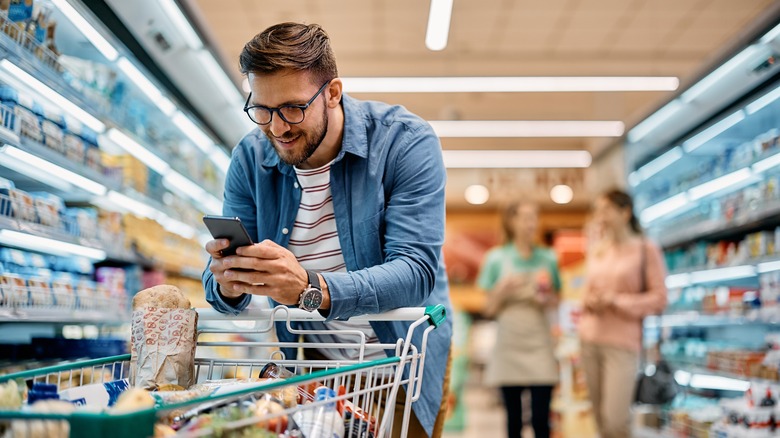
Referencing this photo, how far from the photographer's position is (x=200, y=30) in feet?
13.3

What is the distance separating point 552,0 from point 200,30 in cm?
474

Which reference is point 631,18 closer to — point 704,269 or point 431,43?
point 431,43

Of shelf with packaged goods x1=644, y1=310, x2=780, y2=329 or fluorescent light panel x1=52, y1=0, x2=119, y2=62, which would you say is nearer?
fluorescent light panel x1=52, y1=0, x2=119, y2=62

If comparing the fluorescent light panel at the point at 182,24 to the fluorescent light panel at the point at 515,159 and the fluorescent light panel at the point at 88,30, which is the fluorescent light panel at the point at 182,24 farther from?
the fluorescent light panel at the point at 515,159

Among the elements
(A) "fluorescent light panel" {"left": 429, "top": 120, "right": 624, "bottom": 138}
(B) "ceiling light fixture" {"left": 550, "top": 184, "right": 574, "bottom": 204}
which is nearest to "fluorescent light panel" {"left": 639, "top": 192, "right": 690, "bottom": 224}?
(A) "fluorescent light panel" {"left": 429, "top": 120, "right": 624, "bottom": 138}

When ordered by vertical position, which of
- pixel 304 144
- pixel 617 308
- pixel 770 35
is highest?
pixel 770 35

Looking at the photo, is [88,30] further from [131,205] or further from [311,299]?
[311,299]

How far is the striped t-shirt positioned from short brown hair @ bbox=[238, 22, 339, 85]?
11.0 inches

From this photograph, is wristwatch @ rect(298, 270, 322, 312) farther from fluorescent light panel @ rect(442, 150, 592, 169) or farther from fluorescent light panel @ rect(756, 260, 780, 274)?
fluorescent light panel @ rect(442, 150, 592, 169)

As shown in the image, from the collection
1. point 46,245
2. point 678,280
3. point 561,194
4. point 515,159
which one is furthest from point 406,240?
point 561,194

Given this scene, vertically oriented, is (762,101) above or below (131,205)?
above

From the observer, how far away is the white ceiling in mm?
8062

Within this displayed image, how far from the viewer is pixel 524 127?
10430 millimetres

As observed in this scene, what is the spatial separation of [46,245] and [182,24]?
4.46ft
